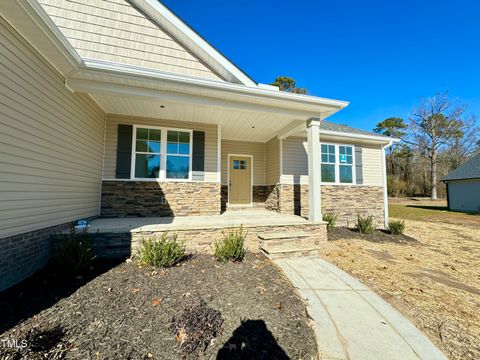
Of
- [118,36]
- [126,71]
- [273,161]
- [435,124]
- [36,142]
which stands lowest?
[36,142]

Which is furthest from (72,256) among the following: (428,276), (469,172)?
(469,172)

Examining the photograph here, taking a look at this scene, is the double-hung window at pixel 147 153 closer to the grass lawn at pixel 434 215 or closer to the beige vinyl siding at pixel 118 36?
the beige vinyl siding at pixel 118 36

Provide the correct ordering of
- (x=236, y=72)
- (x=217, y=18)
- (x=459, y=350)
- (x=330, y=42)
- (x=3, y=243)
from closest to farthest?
(x=459, y=350) < (x=3, y=243) < (x=236, y=72) < (x=217, y=18) < (x=330, y=42)

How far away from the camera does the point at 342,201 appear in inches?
310

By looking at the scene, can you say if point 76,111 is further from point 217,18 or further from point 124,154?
point 217,18

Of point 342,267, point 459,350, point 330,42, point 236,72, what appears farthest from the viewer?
point 330,42

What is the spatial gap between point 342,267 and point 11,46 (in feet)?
19.4

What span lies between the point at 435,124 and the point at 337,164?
22.8 meters

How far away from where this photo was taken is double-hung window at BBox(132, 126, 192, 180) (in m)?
5.89

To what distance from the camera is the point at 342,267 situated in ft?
12.7

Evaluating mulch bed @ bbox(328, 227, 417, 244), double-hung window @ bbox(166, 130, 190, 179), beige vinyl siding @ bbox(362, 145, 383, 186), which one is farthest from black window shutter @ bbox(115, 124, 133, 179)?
beige vinyl siding @ bbox(362, 145, 383, 186)

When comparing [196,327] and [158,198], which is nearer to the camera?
[196,327]

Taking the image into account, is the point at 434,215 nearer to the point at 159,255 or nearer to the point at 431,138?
the point at 431,138

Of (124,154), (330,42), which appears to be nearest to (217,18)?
(330,42)
